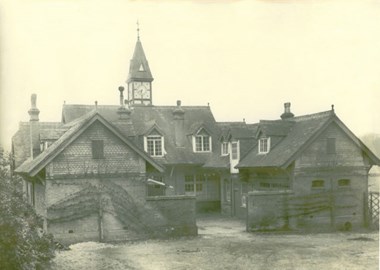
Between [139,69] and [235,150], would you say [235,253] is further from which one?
[139,69]

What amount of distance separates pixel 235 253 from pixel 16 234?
11883 mm

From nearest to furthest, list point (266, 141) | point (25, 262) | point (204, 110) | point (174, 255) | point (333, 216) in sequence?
point (25, 262), point (174, 255), point (333, 216), point (266, 141), point (204, 110)

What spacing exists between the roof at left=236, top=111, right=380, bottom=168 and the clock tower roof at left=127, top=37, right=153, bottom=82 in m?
15.2

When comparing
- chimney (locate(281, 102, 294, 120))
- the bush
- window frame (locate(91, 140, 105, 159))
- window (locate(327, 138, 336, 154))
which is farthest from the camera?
chimney (locate(281, 102, 294, 120))

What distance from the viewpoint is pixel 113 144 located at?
24.8 m

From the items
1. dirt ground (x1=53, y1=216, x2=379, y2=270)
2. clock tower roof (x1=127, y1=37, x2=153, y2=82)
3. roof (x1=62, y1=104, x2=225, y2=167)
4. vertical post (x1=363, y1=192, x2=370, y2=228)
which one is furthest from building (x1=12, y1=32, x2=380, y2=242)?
clock tower roof (x1=127, y1=37, x2=153, y2=82)

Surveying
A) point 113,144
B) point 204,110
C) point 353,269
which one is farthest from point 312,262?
point 204,110

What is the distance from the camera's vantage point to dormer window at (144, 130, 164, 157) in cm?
3459

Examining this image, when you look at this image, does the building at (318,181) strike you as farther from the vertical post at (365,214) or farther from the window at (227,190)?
the window at (227,190)

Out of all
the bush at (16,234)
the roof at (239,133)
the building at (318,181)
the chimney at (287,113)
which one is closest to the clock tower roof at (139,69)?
the roof at (239,133)

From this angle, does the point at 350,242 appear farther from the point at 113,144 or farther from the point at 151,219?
the point at 113,144

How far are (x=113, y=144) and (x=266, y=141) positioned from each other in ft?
37.1

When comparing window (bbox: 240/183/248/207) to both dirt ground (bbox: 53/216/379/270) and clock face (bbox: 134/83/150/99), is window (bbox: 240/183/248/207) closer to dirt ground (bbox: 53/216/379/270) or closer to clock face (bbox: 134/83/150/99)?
dirt ground (bbox: 53/216/379/270)

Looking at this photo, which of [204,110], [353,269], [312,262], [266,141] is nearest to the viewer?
[353,269]
